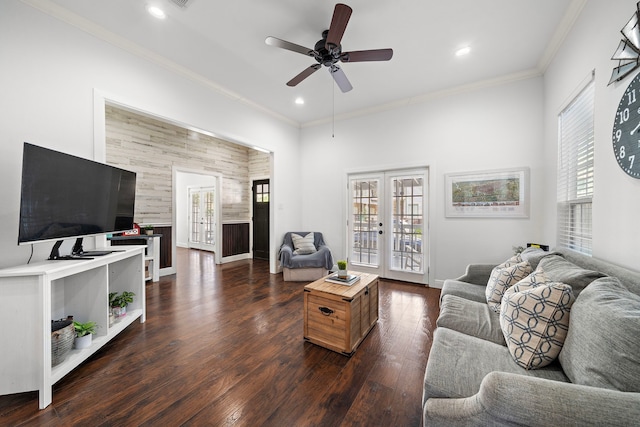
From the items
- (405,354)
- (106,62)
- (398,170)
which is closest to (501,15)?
(398,170)

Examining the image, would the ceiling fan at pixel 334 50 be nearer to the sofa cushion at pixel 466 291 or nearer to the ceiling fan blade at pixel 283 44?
the ceiling fan blade at pixel 283 44

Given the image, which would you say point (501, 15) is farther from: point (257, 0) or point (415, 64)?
point (257, 0)

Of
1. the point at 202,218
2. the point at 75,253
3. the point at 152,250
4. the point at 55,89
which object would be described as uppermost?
the point at 55,89

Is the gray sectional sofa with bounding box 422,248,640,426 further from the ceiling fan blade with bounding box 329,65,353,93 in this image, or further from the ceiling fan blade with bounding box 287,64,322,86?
the ceiling fan blade with bounding box 287,64,322,86

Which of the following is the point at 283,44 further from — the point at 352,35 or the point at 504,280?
the point at 504,280

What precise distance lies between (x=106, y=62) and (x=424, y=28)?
11.2 ft

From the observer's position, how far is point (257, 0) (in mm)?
2197

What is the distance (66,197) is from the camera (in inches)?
77.2

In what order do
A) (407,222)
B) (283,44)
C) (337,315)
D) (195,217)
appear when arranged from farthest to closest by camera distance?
(195,217), (407,222), (283,44), (337,315)

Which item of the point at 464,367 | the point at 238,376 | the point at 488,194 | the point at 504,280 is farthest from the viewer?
the point at 488,194

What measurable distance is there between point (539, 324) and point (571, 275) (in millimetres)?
407

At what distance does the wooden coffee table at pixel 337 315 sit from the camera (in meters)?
2.12

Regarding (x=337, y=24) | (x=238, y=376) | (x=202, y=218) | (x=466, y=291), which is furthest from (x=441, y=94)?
(x=202, y=218)

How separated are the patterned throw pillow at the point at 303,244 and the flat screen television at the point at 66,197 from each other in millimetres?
2732
